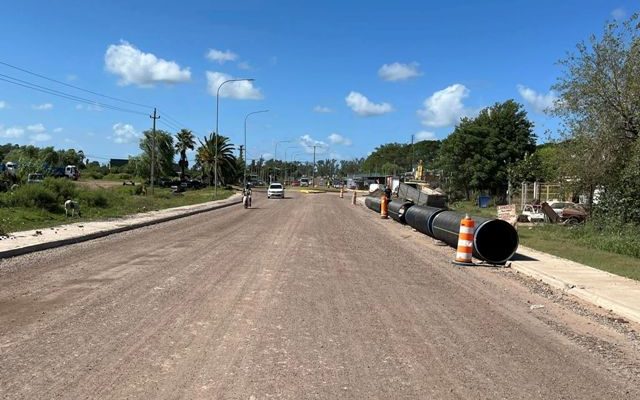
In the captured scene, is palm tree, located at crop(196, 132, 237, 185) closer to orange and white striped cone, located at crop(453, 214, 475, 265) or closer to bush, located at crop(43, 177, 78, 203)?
bush, located at crop(43, 177, 78, 203)

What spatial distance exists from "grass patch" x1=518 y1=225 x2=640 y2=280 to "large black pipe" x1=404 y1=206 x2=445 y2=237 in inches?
122

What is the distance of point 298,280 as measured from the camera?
10.6 metres

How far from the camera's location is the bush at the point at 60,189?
1132 inches

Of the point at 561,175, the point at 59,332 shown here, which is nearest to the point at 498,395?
the point at 59,332

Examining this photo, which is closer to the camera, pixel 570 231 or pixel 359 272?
pixel 359 272

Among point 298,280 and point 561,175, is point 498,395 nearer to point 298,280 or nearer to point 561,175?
point 298,280

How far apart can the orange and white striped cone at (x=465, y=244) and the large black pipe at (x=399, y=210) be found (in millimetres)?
13215

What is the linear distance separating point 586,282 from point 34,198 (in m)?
23.4

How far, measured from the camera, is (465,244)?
14.0m

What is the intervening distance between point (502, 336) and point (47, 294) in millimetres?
6627

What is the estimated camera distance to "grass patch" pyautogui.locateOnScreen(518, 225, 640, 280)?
13.8 meters

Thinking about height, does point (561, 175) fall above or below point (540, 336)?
above

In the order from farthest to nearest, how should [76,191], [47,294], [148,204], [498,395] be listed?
[148,204]
[76,191]
[47,294]
[498,395]

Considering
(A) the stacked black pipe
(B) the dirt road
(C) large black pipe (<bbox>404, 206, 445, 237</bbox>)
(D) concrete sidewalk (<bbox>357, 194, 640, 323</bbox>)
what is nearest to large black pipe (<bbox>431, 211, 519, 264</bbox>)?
(A) the stacked black pipe
